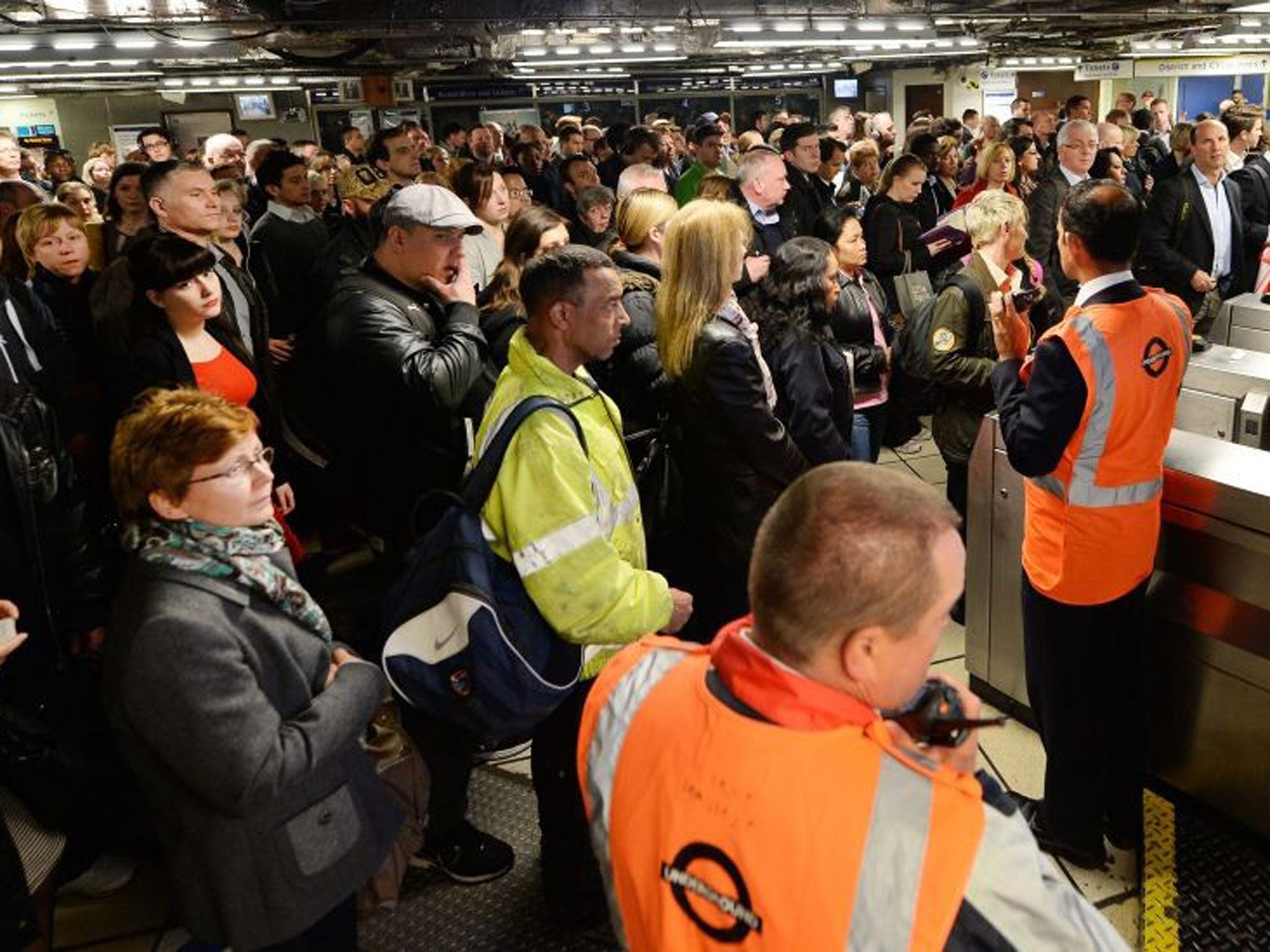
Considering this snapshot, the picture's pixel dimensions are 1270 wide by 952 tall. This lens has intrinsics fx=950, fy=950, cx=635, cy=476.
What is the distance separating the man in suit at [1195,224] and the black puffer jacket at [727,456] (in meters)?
3.97

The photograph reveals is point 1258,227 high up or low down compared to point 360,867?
up

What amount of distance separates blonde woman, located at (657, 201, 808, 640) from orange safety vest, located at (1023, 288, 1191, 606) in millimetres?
819

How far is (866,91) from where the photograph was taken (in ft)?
75.3

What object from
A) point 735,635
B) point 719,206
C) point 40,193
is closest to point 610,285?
point 719,206

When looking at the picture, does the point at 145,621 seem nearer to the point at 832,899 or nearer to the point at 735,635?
the point at 735,635

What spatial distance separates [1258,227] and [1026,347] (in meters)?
5.39

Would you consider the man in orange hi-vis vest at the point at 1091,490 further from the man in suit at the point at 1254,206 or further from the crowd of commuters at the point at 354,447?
the man in suit at the point at 1254,206

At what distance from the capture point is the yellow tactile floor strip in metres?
2.40

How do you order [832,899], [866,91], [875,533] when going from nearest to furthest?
[832,899] → [875,533] → [866,91]

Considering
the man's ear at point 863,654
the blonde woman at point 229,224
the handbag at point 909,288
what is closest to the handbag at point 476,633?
the man's ear at point 863,654

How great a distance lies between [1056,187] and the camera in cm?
597

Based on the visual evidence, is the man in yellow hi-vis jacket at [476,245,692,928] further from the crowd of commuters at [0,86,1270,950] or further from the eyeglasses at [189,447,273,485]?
the eyeglasses at [189,447,273,485]

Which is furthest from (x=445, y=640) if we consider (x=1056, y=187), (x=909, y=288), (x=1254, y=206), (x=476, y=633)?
(x=1254, y=206)

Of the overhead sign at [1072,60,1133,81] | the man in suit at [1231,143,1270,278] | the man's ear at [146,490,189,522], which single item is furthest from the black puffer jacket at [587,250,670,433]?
the overhead sign at [1072,60,1133,81]
